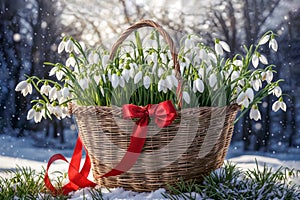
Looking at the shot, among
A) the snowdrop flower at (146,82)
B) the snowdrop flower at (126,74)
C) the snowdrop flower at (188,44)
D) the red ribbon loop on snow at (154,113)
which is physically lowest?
the red ribbon loop on snow at (154,113)

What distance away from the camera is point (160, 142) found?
1.78 metres

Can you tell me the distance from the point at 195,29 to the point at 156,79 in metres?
1.62

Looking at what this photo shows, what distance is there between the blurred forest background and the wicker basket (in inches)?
57.5

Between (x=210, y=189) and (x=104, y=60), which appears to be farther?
(x=104, y=60)

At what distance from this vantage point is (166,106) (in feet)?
5.60

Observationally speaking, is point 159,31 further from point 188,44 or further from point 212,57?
point 212,57

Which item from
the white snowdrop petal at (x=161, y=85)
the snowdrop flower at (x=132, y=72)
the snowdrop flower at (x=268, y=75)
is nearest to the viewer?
the white snowdrop petal at (x=161, y=85)

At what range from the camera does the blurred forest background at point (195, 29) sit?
3.36m

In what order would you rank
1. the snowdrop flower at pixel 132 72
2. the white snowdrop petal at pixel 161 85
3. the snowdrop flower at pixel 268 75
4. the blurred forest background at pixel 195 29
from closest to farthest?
the white snowdrop petal at pixel 161 85 < the snowdrop flower at pixel 132 72 < the snowdrop flower at pixel 268 75 < the blurred forest background at pixel 195 29

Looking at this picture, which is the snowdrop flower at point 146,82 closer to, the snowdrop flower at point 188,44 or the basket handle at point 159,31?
the basket handle at point 159,31

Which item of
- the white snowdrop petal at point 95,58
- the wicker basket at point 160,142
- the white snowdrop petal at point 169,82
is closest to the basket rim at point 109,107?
the wicker basket at point 160,142

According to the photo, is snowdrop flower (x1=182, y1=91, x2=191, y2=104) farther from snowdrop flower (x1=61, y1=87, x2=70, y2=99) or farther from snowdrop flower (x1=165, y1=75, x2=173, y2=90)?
snowdrop flower (x1=61, y1=87, x2=70, y2=99)

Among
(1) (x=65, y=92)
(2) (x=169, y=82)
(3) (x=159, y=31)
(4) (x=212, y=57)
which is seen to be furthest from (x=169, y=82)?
(1) (x=65, y=92)

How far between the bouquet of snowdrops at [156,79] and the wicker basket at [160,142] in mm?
65
